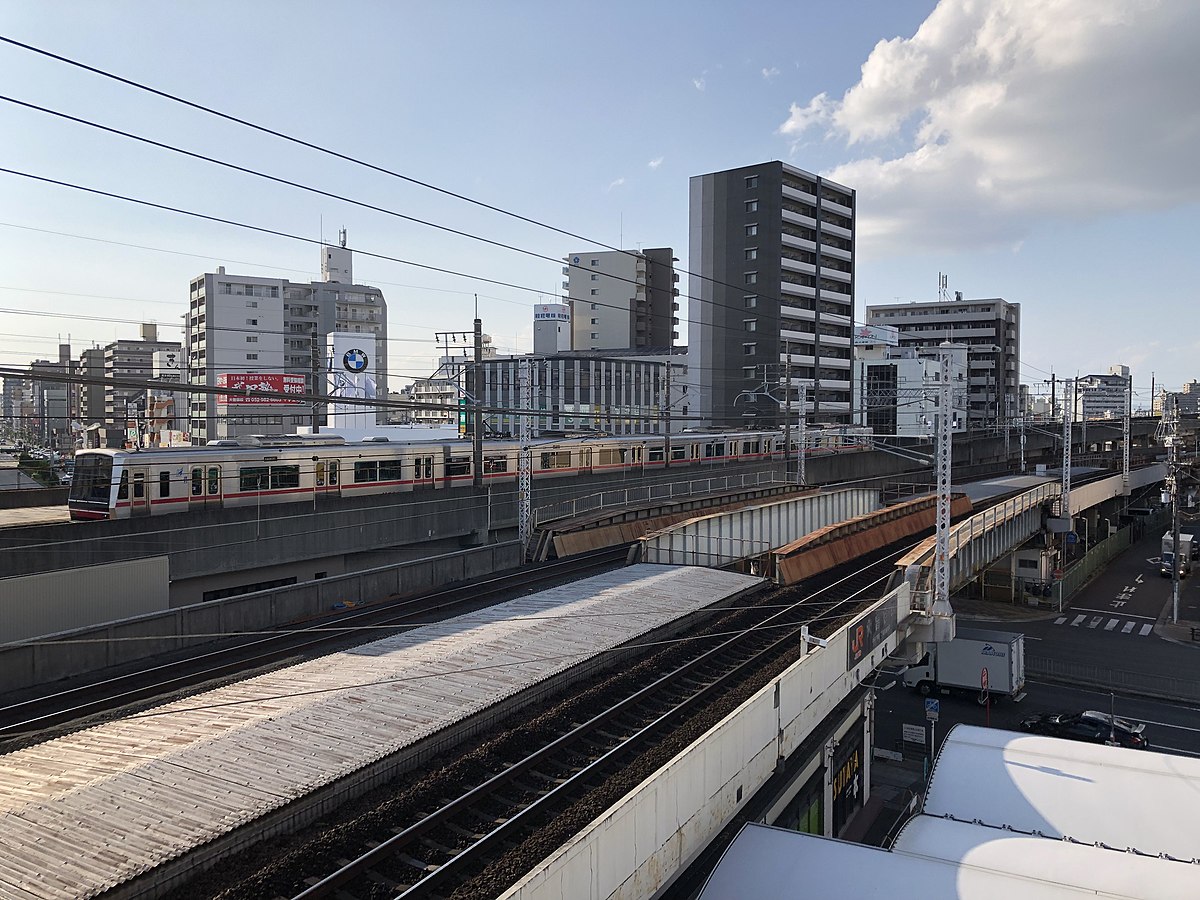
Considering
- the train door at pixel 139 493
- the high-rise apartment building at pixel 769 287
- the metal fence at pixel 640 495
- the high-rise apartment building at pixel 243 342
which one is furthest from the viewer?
the high-rise apartment building at pixel 243 342

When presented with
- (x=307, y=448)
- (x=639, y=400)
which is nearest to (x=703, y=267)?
(x=639, y=400)

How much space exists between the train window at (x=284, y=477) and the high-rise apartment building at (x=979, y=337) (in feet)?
282

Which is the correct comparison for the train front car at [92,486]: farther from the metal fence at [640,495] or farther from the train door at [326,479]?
the metal fence at [640,495]

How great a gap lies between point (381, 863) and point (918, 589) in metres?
15.5

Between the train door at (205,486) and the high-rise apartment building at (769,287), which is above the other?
the high-rise apartment building at (769,287)

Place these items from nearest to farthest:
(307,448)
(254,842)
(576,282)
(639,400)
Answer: (254,842)
(307,448)
(639,400)
(576,282)

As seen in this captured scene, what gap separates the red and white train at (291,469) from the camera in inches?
885

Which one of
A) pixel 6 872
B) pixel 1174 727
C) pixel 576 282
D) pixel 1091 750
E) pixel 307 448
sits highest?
pixel 576 282

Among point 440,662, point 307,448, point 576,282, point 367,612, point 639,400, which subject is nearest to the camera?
point 440,662

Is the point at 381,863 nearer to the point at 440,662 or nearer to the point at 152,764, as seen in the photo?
the point at 152,764

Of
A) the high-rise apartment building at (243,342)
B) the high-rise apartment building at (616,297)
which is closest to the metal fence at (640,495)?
the high-rise apartment building at (243,342)

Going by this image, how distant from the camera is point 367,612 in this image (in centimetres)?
1709

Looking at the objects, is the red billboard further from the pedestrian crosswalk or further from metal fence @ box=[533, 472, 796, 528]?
the pedestrian crosswalk

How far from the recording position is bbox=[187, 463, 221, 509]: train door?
23609 mm
